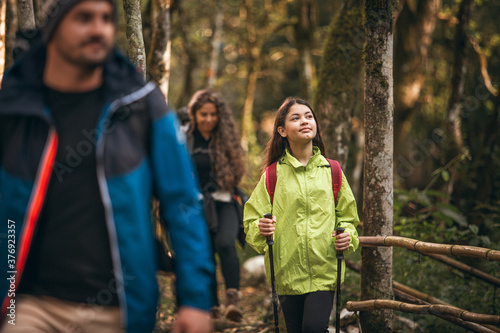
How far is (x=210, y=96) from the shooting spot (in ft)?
20.8

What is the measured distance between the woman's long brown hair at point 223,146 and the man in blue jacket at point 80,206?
3893mm

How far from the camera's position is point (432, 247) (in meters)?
4.03

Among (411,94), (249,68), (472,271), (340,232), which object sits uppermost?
(249,68)

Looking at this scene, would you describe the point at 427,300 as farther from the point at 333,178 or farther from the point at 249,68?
the point at 249,68

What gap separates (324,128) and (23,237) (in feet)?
15.0

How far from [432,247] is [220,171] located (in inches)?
108

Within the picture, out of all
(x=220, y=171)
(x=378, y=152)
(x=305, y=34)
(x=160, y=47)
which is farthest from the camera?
(x=305, y=34)

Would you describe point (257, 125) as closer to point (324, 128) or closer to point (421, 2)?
point (421, 2)

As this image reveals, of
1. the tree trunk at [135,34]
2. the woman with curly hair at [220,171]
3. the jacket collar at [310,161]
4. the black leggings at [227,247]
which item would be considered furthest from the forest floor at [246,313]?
the tree trunk at [135,34]

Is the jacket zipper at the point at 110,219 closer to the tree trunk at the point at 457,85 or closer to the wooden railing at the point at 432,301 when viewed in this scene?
the wooden railing at the point at 432,301

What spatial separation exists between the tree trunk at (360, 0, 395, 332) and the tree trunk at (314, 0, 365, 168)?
151 centimetres

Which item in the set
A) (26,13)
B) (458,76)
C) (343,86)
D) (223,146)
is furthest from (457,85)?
(26,13)

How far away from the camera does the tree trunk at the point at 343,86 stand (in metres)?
6.09

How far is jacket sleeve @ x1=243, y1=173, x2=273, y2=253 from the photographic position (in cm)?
396
